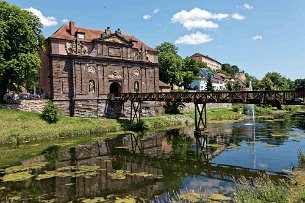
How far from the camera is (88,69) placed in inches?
1558

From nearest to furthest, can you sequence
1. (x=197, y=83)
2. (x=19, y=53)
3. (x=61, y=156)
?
(x=61, y=156)
(x=19, y=53)
(x=197, y=83)

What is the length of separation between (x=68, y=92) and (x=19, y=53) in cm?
801

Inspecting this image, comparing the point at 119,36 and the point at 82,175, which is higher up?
the point at 119,36

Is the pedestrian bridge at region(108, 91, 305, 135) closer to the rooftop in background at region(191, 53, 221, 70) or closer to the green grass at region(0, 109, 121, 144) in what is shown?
the green grass at region(0, 109, 121, 144)

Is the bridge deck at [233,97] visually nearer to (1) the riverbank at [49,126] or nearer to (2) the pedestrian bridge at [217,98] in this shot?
(2) the pedestrian bridge at [217,98]

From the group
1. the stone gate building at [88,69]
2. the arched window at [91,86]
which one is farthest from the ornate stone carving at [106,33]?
the arched window at [91,86]

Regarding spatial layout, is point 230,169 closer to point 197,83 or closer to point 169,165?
point 169,165

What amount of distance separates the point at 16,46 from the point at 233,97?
23.3 meters

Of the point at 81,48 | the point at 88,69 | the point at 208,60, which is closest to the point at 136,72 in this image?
the point at 88,69

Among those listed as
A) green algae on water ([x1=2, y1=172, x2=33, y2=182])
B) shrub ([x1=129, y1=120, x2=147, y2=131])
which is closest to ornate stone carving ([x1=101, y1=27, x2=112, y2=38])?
shrub ([x1=129, y1=120, x2=147, y2=131])

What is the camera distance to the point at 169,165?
18797mm

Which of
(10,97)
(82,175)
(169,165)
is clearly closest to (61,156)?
(82,175)

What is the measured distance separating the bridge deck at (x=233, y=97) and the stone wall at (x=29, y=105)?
9042 millimetres

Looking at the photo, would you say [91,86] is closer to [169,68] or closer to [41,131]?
[41,131]
